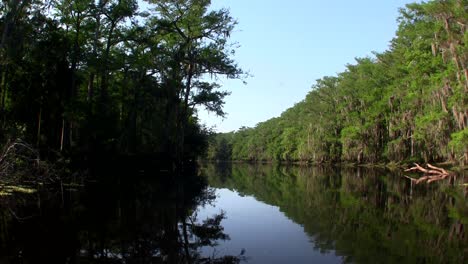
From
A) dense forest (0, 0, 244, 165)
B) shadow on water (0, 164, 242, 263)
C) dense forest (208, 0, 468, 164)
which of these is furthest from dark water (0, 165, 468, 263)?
dense forest (208, 0, 468, 164)

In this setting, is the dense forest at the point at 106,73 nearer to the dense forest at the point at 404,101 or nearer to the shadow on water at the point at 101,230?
the shadow on water at the point at 101,230

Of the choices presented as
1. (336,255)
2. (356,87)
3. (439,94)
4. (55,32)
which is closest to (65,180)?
(55,32)

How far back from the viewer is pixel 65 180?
18938 mm

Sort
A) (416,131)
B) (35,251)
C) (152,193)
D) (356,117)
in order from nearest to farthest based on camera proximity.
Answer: (35,251)
(152,193)
(416,131)
(356,117)

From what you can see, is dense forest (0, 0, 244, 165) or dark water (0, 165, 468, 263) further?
dense forest (0, 0, 244, 165)

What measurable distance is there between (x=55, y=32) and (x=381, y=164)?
149 feet

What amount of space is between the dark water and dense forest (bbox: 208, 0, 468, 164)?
1814cm

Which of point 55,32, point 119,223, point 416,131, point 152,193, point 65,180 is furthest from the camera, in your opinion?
point 416,131

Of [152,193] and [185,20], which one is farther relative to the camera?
[185,20]

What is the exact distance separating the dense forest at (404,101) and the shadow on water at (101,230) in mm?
23849

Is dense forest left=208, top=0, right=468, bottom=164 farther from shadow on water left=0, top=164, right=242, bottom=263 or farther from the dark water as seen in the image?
shadow on water left=0, top=164, right=242, bottom=263

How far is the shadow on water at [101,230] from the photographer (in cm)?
684

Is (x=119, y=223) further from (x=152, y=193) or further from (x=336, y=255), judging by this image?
(x=152, y=193)

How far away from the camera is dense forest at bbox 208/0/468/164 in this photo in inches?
1170
